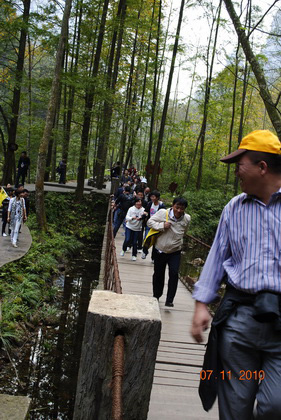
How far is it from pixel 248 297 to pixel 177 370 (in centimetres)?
351

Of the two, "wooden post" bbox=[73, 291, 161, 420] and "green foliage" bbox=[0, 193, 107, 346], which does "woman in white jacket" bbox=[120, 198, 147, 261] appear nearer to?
"green foliage" bbox=[0, 193, 107, 346]

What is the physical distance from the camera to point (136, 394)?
201cm

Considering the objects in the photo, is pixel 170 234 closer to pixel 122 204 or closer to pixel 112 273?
pixel 112 273

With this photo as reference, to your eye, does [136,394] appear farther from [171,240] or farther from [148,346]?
[171,240]

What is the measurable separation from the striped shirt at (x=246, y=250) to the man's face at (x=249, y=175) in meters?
0.05

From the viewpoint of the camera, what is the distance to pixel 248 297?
6.11 ft

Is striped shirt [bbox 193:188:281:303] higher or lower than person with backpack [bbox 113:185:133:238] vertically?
higher

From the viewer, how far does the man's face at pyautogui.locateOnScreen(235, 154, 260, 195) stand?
200cm

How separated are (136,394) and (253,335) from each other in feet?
2.27

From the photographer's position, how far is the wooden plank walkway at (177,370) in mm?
4027

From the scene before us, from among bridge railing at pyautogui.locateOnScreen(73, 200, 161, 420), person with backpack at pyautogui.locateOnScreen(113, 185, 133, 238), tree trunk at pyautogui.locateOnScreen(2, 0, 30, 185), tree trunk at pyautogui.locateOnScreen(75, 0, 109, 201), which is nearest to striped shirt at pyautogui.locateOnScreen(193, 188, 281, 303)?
bridge railing at pyautogui.locateOnScreen(73, 200, 161, 420)

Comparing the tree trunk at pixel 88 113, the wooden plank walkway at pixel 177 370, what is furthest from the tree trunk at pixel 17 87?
the wooden plank walkway at pixel 177 370

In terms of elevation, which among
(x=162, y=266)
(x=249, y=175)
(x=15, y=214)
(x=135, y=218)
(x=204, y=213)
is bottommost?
(x=204, y=213)

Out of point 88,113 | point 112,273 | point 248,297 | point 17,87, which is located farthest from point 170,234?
point 88,113
